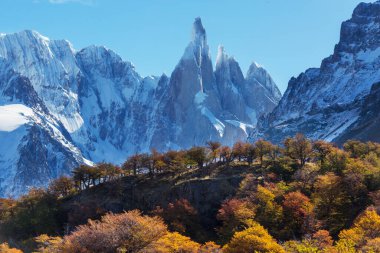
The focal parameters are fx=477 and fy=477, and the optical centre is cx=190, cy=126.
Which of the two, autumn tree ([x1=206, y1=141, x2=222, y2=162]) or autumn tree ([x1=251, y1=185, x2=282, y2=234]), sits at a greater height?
autumn tree ([x1=206, y1=141, x2=222, y2=162])

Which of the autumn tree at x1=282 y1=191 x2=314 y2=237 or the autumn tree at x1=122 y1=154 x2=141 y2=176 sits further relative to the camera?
the autumn tree at x1=122 y1=154 x2=141 y2=176

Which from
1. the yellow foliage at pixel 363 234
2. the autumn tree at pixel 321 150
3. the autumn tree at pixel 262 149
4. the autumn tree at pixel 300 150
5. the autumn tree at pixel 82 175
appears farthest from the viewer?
the autumn tree at pixel 82 175

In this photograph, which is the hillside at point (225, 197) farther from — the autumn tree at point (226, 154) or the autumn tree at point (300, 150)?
the autumn tree at point (226, 154)

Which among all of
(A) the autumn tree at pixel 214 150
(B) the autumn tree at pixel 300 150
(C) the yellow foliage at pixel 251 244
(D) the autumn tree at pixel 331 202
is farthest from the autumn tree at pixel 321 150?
(C) the yellow foliage at pixel 251 244

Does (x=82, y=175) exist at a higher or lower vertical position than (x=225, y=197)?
higher

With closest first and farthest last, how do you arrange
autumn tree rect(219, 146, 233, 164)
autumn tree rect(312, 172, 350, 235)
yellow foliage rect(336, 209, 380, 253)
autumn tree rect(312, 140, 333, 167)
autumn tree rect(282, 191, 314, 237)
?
1. yellow foliage rect(336, 209, 380, 253)
2. autumn tree rect(282, 191, 314, 237)
3. autumn tree rect(312, 172, 350, 235)
4. autumn tree rect(312, 140, 333, 167)
5. autumn tree rect(219, 146, 233, 164)

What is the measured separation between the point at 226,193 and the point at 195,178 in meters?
11.1

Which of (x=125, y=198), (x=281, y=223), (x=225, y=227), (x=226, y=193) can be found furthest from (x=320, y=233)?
(x=125, y=198)

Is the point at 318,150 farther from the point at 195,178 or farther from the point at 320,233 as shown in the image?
the point at 320,233

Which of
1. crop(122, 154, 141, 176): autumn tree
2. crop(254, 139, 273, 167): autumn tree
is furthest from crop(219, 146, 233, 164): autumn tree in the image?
crop(122, 154, 141, 176): autumn tree

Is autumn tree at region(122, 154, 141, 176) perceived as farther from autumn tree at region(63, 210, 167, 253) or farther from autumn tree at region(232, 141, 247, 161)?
autumn tree at region(63, 210, 167, 253)

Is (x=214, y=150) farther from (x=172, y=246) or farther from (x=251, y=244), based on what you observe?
(x=172, y=246)

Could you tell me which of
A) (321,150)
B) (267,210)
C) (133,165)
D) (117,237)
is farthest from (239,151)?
(117,237)

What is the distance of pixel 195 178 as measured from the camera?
11956 centimetres
